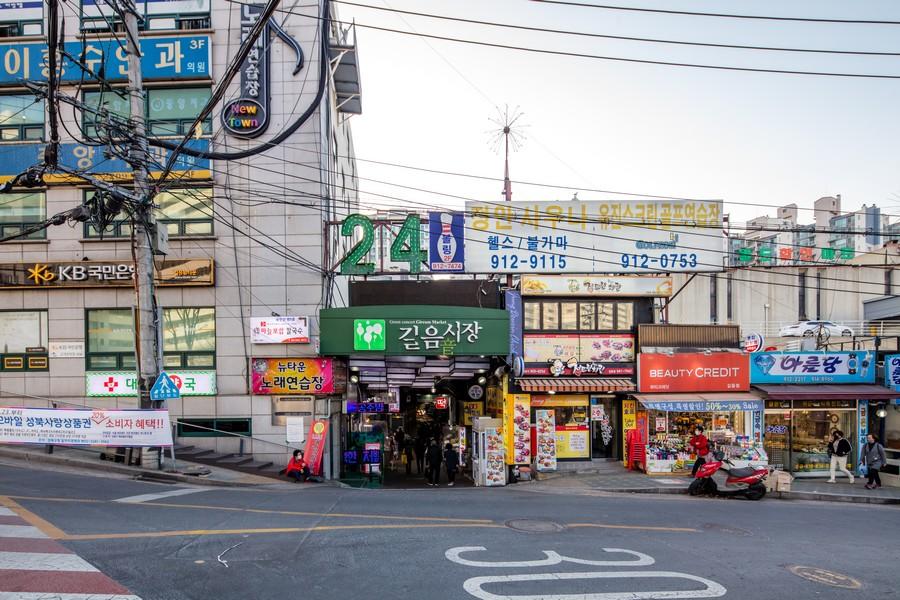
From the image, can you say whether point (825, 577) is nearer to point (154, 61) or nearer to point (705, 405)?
point (705, 405)

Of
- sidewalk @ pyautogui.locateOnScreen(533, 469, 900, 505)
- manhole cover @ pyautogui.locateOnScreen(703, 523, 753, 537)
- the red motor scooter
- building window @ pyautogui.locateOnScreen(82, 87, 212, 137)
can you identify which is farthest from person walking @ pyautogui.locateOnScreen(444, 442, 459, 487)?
building window @ pyautogui.locateOnScreen(82, 87, 212, 137)

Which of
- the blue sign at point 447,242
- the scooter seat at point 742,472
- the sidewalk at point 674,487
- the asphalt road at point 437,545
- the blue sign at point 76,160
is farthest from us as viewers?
the blue sign at point 447,242

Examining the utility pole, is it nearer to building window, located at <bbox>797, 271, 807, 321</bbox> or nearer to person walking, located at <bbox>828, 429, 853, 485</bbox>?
person walking, located at <bbox>828, 429, 853, 485</bbox>

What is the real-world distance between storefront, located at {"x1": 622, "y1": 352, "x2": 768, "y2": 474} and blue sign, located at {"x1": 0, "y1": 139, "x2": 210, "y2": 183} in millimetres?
16988

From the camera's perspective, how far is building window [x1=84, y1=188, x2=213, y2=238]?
19609 mm

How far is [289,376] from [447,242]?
7315mm

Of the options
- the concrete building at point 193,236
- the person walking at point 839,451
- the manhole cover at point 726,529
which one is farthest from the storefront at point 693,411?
the concrete building at point 193,236

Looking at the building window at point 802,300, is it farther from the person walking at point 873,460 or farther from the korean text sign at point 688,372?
the person walking at point 873,460

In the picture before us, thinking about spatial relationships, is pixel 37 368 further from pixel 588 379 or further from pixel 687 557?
pixel 687 557

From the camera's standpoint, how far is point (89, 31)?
63.1ft

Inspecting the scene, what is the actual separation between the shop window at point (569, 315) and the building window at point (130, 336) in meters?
12.2

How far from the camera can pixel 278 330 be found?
62.8 feet

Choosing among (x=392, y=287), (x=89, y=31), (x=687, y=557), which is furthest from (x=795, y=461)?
(x=89, y=31)

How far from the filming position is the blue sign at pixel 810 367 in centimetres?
Result: 2047
